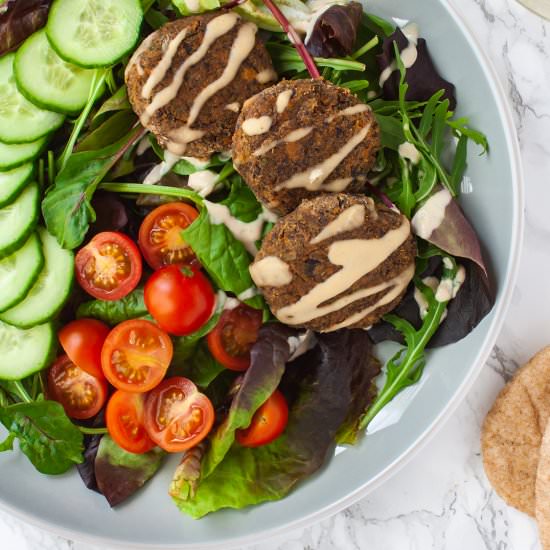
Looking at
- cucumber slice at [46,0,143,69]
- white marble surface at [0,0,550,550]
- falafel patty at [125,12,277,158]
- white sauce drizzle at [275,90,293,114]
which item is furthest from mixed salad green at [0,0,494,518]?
white marble surface at [0,0,550,550]

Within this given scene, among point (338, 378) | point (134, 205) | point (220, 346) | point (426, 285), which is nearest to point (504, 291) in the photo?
point (426, 285)

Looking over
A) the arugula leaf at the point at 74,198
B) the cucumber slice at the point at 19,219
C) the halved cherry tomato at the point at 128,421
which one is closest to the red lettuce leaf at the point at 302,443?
the halved cherry tomato at the point at 128,421

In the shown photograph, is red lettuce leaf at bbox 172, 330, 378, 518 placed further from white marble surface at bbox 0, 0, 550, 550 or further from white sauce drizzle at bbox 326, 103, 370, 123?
white sauce drizzle at bbox 326, 103, 370, 123

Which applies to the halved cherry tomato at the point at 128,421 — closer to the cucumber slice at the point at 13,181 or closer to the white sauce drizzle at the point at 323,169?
the cucumber slice at the point at 13,181

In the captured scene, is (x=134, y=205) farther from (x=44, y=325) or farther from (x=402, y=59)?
(x=402, y=59)

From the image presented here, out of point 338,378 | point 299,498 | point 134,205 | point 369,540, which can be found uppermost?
point 134,205

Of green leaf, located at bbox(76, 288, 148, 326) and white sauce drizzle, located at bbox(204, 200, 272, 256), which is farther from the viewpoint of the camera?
green leaf, located at bbox(76, 288, 148, 326)

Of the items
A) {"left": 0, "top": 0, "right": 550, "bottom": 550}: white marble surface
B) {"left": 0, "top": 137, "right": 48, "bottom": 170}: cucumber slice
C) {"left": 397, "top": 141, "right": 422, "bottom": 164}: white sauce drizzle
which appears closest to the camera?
{"left": 397, "top": 141, "right": 422, "bottom": 164}: white sauce drizzle
